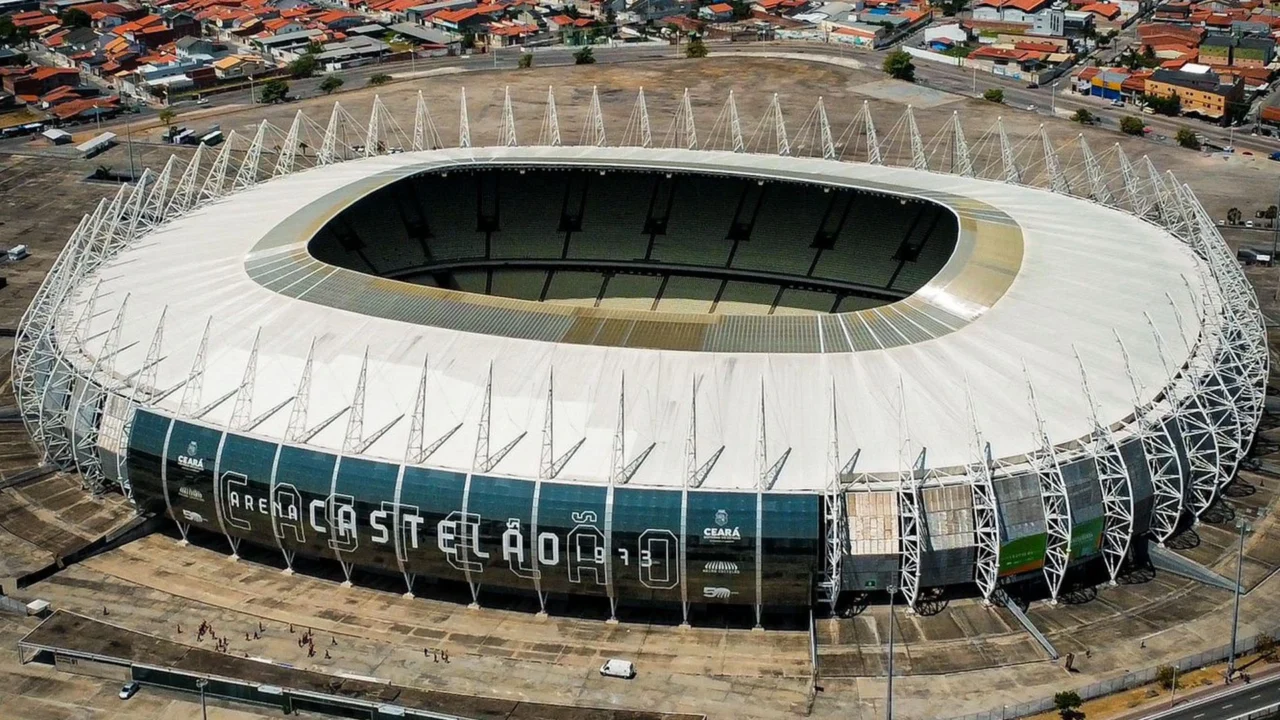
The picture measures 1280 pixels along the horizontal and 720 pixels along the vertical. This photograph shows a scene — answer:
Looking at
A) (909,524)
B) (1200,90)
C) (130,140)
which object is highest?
(909,524)

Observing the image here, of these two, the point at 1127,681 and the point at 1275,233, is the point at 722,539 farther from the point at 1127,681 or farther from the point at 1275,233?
the point at 1275,233

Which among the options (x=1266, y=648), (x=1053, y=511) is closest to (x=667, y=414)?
(x=1053, y=511)

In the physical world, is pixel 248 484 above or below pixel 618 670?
above

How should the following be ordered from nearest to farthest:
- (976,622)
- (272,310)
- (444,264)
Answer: (976,622)
(272,310)
(444,264)

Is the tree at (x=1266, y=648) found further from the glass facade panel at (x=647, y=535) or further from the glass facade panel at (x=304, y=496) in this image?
the glass facade panel at (x=304, y=496)

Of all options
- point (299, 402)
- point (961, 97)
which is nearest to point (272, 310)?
point (299, 402)

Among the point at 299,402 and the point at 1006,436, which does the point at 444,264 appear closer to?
the point at 299,402

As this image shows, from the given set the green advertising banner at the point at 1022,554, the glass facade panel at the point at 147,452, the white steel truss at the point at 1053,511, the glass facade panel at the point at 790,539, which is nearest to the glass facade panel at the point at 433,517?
the glass facade panel at the point at 790,539
